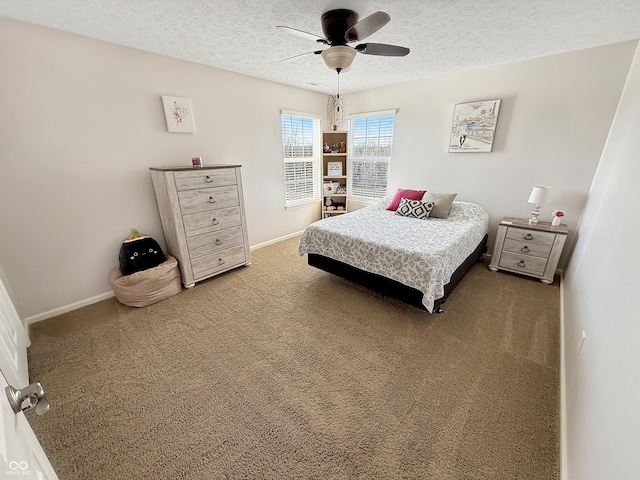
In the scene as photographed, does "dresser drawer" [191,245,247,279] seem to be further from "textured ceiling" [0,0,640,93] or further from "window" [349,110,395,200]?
"window" [349,110,395,200]

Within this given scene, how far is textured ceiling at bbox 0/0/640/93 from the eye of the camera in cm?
170

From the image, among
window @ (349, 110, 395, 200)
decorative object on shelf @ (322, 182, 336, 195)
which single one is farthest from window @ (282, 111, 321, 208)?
window @ (349, 110, 395, 200)

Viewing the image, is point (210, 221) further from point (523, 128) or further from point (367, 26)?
point (523, 128)

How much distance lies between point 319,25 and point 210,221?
207cm

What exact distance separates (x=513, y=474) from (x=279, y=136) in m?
3.98

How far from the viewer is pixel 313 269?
10.5 ft

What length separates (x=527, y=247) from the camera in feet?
9.27

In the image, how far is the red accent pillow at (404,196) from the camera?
11.5 feet

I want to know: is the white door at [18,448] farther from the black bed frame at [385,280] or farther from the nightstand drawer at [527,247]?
the nightstand drawer at [527,247]

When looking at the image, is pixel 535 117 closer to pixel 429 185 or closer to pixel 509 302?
pixel 429 185

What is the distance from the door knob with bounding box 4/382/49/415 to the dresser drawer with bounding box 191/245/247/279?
7.25ft

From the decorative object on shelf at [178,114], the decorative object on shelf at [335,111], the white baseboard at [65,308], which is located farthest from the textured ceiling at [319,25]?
the white baseboard at [65,308]

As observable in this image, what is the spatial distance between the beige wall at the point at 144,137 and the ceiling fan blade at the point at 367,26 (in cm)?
196

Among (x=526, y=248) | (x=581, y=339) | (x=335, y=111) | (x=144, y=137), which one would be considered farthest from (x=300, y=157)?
(x=581, y=339)
